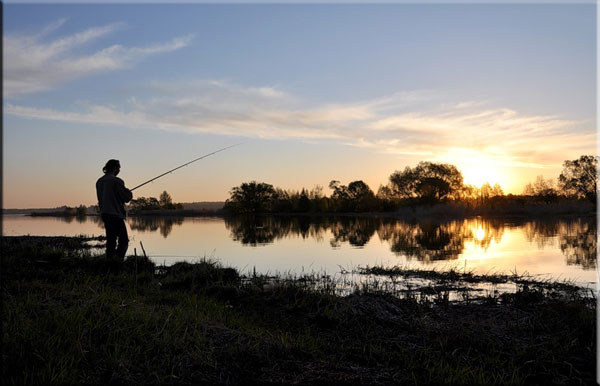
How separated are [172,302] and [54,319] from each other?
7.70 feet

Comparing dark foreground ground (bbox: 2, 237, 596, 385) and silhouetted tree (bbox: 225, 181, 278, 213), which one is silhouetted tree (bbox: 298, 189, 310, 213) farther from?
dark foreground ground (bbox: 2, 237, 596, 385)

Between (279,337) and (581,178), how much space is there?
7256 cm

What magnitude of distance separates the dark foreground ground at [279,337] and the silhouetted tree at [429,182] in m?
81.1

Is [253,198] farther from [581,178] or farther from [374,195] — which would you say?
[581,178]

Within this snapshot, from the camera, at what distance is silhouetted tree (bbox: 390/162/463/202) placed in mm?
86438

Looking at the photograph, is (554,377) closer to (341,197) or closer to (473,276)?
(473,276)

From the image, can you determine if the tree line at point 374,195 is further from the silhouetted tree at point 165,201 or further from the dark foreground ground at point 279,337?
the dark foreground ground at point 279,337

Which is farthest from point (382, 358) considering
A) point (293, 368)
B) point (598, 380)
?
point (598, 380)

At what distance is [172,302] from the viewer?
271 inches

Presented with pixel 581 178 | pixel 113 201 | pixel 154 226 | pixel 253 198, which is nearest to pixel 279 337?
pixel 113 201

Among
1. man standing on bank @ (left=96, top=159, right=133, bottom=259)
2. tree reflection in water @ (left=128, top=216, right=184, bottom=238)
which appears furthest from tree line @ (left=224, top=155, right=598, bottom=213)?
man standing on bank @ (left=96, top=159, right=133, bottom=259)

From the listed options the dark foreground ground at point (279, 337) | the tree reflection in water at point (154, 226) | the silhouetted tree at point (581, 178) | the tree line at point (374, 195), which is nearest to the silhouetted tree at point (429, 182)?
the tree line at point (374, 195)

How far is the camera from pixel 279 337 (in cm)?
543

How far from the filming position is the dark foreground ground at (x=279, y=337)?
13.3 ft
